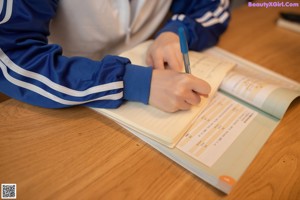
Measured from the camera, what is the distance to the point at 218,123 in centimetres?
48

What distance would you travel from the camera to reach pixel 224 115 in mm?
498

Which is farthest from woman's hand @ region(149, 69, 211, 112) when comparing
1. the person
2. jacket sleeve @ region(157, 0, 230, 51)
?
jacket sleeve @ region(157, 0, 230, 51)

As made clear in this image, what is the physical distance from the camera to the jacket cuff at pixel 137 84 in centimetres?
48

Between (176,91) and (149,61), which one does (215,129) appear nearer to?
(176,91)

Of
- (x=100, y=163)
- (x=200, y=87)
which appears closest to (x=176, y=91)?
(x=200, y=87)

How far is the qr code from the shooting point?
1.15 ft

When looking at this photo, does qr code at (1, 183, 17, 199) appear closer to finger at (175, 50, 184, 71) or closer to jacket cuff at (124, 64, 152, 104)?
jacket cuff at (124, 64, 152, 104)

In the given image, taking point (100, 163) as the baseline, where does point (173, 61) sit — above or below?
above

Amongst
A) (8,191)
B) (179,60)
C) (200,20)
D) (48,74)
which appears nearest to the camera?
(8,191)

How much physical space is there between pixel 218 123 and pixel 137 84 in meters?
0.17

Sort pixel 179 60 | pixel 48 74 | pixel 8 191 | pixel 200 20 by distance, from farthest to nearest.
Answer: pixel 200 20, pixel 179 60, pixel 48 74, pixel 8 191

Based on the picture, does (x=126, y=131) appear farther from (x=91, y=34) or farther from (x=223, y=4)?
(x=223, y=4)

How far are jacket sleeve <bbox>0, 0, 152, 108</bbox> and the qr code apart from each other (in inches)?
6.2

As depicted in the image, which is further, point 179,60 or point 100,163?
point 179,60
